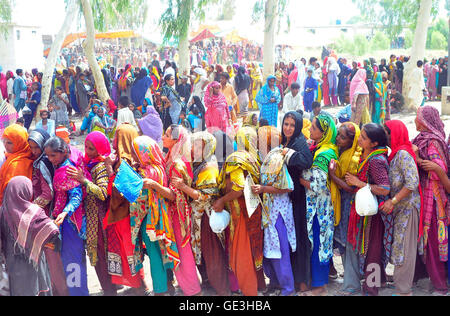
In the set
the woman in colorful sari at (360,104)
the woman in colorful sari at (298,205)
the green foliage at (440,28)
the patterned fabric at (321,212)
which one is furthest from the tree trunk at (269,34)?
the green foliage at (440,28)

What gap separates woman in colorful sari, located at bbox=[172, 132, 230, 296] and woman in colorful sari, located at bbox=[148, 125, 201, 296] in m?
0.05

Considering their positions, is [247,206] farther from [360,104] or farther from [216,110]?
[360,104]

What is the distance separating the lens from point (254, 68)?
15492 mm

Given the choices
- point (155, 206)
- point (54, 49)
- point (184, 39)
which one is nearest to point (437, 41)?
point (184, 39)

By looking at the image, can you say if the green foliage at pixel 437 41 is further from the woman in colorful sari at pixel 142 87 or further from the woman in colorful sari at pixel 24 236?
the woman in colorful sari at pixel 24 236

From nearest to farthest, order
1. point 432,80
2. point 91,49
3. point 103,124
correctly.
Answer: point 103,124
point 91,49
point 432,80

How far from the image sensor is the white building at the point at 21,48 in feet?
88.3

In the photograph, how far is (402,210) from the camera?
146 inches

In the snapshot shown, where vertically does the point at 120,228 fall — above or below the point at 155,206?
below

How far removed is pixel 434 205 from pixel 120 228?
7.97 ft

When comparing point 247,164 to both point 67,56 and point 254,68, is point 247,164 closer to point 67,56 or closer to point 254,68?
point 254,68

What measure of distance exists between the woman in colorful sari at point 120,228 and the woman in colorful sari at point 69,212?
0.21 metres

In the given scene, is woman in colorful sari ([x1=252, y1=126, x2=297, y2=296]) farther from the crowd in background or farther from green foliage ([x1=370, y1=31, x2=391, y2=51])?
green foliage ([x1=370, y1=31, x2=391, y2=51])

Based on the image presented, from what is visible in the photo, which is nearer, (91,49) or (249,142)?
(249,142)
